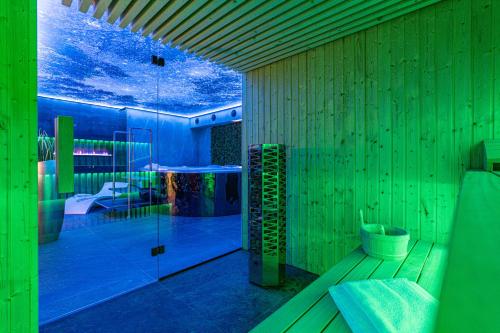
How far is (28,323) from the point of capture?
144 centimetres

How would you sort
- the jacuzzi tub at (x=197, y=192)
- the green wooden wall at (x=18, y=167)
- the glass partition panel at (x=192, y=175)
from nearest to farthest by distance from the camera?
the green wooden wall at (x=18, y=167), the glass partition panel at (x=192, y=175), the jacuzzi tub at (x=197, y=192)

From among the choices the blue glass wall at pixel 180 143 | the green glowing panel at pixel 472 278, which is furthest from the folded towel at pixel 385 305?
the blue glass wall at pixel 180 143

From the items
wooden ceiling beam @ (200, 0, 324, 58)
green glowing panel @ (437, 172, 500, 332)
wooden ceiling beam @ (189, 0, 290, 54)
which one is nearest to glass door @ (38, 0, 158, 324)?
wooden ceiling beam @ (189, 0, 290, 54)

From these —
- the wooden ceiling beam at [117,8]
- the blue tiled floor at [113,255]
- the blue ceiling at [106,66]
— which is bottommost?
the blue tiled floor at [113,255]

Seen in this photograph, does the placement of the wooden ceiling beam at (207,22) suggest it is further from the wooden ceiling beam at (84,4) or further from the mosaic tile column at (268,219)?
the mosaic tile column at (268,219)

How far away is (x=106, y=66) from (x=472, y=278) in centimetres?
518

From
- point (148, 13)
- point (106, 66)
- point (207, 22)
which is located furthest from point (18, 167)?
point (106, 66)

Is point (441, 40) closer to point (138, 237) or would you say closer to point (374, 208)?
point (374, 208)

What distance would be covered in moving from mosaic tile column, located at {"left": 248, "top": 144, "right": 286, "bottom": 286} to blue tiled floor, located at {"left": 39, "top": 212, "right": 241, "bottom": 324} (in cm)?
100

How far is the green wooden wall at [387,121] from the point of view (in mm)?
2008

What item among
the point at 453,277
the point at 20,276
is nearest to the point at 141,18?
the point at 20,276

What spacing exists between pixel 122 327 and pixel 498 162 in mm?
3040

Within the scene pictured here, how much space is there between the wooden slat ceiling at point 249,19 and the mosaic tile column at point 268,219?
1.18 m

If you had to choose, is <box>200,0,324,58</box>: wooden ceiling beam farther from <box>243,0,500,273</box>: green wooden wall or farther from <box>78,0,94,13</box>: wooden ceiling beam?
<box>78,0,94,13</box>: wooden ceiling beam
